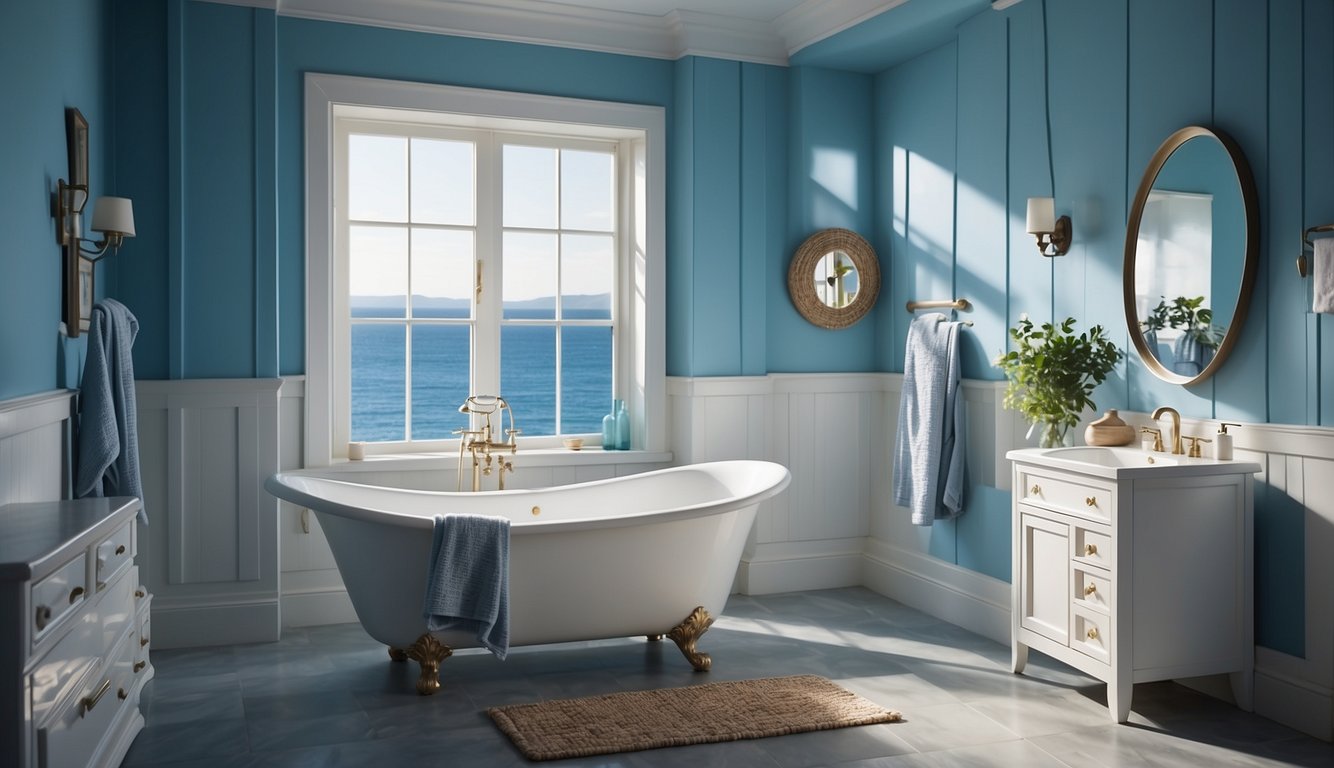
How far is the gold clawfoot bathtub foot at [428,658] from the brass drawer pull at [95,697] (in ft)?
3.66

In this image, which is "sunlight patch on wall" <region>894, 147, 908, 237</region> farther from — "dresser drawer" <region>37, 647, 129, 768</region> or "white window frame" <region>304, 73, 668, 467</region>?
"dresser drawer" <region>37, 647, 129, 768</region>

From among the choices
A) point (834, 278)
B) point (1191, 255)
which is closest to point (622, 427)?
point (834, 278)

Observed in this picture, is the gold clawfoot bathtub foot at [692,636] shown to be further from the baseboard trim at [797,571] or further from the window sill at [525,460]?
the window sill at [525,460]

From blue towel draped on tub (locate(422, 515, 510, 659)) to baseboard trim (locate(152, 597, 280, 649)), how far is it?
1.13m

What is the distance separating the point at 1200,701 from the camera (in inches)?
133

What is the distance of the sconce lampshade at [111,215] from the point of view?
332cm

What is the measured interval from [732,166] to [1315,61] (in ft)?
8.22

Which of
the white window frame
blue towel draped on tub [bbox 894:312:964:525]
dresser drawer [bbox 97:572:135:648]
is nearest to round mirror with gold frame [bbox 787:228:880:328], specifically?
blue towel draped on tub [bbox 894:312:964:525]

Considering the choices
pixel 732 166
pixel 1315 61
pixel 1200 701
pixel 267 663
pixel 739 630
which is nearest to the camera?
pixel 1315 61

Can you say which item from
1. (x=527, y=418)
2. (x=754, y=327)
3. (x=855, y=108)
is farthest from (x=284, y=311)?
(x=527, y=418)

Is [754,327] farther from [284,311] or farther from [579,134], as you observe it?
[284,311]

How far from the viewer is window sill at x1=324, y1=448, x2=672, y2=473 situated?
14.8ft

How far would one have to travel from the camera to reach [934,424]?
4.41 meters

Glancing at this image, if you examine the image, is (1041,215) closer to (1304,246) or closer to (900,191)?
(1304,246)
